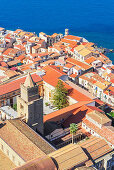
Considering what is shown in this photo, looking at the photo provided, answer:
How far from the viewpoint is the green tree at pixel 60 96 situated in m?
57.3

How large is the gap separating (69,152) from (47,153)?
2.91m

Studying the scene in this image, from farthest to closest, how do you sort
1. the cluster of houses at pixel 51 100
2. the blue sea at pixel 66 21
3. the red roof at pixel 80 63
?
the blue sea at pixel 66 21 → the red roof at pixel 80 63 → the cluster of houses at pixel 51 100

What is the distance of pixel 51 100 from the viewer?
61.6 m

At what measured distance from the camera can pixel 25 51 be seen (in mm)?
95812

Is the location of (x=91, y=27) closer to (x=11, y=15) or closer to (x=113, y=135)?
(x=11, y=15)

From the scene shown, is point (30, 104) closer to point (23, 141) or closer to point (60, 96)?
point (23, 141)

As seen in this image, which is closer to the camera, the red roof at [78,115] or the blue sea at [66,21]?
the red roof at [78,115]

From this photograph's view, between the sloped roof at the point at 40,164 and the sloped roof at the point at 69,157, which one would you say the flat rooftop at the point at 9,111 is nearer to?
the sloped roof at the point at 69,157

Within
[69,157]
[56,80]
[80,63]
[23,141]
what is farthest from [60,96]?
[80,63]

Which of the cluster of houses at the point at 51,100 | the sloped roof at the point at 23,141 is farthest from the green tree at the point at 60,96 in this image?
the sloped roof at the point at 23,141

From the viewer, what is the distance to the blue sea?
132750mm

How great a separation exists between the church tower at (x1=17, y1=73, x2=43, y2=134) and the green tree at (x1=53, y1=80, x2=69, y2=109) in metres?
14.0

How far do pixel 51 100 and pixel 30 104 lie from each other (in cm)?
2024

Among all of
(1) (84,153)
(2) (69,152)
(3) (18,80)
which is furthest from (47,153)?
(3) (18,80)
